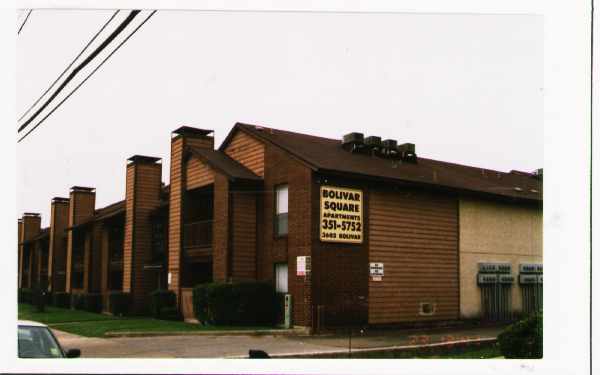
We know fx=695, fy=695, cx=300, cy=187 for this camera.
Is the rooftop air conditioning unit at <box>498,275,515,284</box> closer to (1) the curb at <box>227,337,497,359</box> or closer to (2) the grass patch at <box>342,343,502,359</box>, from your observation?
(1) the curb at <box>227,337,497,359</box>

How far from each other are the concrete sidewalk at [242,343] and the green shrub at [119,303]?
9.85 m

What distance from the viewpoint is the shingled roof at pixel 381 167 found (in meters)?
22.3

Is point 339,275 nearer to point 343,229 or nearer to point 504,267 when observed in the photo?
point 343,229

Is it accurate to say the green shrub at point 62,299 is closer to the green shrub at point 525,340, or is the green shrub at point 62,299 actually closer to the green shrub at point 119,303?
the green shrub at point 119,303

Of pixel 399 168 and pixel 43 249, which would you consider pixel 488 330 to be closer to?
pixel 399 168

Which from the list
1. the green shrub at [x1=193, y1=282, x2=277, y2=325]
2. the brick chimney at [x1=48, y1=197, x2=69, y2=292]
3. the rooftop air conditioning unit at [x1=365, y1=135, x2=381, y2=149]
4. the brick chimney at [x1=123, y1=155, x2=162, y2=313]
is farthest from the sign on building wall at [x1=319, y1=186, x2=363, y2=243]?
the brick chimney at [x1=48, y1=197, x2=69, y2=292]

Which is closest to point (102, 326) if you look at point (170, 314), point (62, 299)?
point (170, 314)

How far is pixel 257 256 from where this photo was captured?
23703 mm

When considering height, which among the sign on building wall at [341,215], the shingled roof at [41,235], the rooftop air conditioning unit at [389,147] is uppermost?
the rooftop air conditioning unit at [389,147]

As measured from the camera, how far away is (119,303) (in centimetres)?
2933

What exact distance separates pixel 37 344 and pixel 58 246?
2549 cm

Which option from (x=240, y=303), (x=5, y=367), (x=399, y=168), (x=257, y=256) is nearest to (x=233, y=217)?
(x=257, y=256)

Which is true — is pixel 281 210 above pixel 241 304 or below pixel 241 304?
above

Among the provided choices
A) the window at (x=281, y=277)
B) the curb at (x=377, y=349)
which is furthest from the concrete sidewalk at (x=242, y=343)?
the window at (x=281, y=277)
